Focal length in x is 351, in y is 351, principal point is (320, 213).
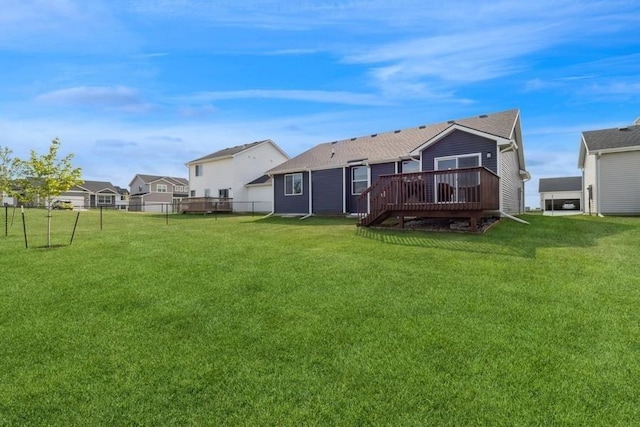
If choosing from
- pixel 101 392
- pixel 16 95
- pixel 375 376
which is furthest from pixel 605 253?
pixel 16 95

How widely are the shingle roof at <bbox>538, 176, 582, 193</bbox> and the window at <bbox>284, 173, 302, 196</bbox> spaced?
102 ft

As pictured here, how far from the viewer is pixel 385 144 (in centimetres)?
1912

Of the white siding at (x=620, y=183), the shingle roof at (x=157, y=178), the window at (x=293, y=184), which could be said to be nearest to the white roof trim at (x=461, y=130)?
the white siding at (x=620, y=183)

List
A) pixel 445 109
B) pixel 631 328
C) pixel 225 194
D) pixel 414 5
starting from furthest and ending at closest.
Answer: pixel 225 194 → pixel 445 109 → pixel 414 5 → pixel 631 328

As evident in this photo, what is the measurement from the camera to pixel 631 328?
3.92 meters

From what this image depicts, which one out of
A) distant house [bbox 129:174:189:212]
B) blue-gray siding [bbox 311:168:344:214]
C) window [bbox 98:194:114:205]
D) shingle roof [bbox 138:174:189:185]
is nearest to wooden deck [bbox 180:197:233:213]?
blue-gray siding [bbox 311:168:344:214]

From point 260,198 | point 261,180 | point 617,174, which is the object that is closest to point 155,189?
point 261,180

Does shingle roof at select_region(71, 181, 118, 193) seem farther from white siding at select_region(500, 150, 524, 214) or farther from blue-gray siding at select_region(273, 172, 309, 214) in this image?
white siding at select_region(500, 150, 524, 214)

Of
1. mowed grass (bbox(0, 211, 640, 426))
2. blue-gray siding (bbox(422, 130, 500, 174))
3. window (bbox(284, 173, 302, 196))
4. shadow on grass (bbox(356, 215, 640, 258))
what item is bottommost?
mowed grass (bbox(0, 211, 640, 426))

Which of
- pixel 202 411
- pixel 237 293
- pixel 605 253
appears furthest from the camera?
pixel 605 253

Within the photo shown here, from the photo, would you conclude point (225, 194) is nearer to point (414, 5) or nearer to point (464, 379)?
point (414, 5)

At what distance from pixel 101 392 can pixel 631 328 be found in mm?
5398

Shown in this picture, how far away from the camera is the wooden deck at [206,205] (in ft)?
94.2

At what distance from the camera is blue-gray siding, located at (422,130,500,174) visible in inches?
523
